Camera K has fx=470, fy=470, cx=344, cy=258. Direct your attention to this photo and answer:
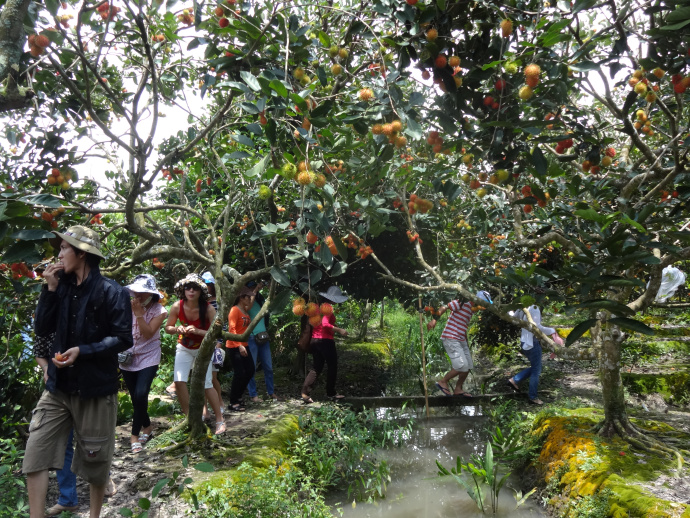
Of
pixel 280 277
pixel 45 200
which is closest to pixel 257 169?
pixel 280 277

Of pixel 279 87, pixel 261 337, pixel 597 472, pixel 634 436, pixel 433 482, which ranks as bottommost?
pixel 433 482

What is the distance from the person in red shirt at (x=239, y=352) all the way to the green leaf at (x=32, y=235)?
10.2 feet

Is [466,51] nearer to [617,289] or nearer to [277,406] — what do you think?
[617,289]

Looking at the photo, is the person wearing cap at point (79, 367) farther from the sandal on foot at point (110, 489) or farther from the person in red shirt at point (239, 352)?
the person in red shirt at point (239, 352)

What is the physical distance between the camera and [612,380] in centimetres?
345

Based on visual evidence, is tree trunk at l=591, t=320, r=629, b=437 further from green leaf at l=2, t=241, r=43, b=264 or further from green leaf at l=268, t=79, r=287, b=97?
green leaf at l=2, t=241, r=43, b=264

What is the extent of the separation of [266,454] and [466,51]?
117 inches

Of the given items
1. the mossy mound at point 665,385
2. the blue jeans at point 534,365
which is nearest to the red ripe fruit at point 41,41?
the blue jeans at point 534,365

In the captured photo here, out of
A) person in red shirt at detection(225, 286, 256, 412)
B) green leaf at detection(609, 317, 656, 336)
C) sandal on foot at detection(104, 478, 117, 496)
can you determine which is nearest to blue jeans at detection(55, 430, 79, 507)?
sandal on foot at detection(104, 478, 117, 496)

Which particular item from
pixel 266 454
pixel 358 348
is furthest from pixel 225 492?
pixel 358 348

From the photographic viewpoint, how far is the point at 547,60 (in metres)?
2.03

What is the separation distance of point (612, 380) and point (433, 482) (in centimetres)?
167

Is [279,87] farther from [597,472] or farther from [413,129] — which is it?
[597,472]

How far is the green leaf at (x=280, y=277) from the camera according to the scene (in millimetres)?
2029
